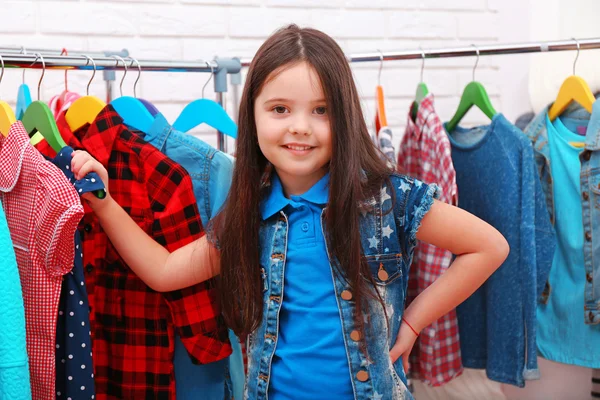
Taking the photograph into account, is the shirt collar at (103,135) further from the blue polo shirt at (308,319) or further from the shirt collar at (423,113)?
the shirt collar at (423,113)

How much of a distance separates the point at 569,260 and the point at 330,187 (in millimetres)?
812

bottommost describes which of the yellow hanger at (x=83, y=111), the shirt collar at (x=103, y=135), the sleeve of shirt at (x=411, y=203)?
the sleeve of shirt at (x=411, y=203)

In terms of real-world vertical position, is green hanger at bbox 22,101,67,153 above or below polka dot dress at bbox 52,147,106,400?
above

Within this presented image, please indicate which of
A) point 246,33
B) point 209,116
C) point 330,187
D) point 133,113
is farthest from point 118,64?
point 246,33

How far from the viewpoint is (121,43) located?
209 cm

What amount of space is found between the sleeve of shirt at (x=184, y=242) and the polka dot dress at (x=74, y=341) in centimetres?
19

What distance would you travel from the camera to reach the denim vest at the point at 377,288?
4.02 feet

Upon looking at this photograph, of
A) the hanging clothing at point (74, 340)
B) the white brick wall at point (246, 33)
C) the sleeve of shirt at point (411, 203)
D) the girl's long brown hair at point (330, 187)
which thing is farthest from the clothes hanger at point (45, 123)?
the white brick wall at point (246, 33)

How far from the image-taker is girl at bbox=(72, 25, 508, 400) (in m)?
1.21

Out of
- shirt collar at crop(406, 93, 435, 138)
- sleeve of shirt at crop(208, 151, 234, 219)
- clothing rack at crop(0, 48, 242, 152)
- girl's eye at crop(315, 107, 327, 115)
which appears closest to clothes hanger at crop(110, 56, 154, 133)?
clothing rack at crop(0, 48, 242, 152)

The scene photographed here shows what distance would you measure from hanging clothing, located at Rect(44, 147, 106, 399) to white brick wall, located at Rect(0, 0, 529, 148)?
1.03m

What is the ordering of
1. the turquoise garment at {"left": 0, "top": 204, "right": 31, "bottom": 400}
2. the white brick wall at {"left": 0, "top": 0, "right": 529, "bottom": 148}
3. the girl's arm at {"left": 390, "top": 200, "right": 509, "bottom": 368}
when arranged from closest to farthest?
1. the turquoise garment at {"left": 0, "top": 204, "right": 31, "bottom": 400}
2. the girl's arm at {"left": 390, "top": 200, "right": 509, "bottom": 368}
3. the white brick wall at {"left": 0, "top": 0, "right": 529, "bottom": 148}

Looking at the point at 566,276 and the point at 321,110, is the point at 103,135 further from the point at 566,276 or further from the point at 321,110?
the point at 566,276

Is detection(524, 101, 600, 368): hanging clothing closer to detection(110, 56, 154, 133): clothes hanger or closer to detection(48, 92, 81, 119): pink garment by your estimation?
detection(110, 56, 154, 133): clothes hanger
